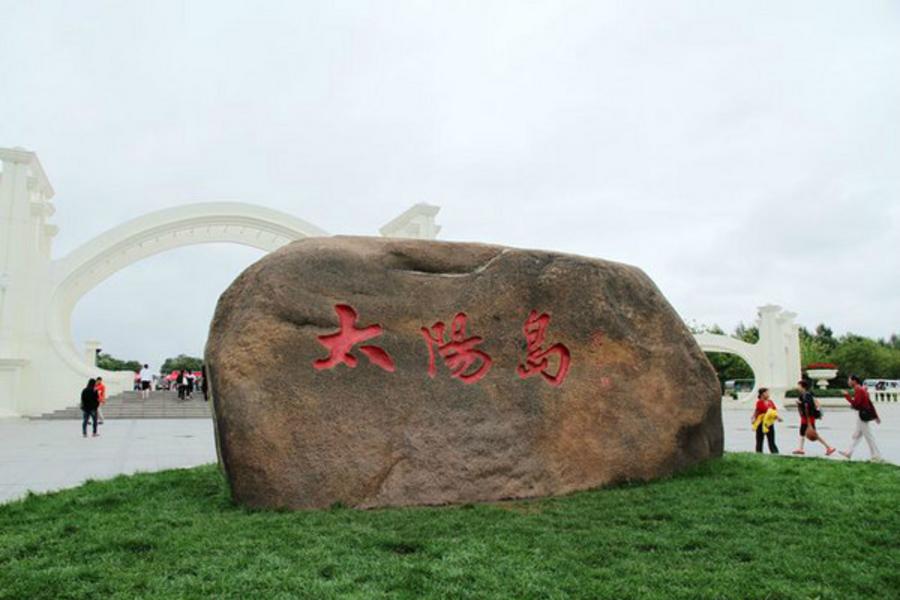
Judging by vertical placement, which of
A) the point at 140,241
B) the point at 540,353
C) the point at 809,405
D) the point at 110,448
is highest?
the point at 140,241

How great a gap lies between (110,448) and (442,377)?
7213 millimetres

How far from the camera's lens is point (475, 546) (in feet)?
12.9

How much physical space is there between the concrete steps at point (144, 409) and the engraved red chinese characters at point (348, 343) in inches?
606

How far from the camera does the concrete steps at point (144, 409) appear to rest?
18328 mm

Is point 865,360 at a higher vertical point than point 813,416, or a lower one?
higher

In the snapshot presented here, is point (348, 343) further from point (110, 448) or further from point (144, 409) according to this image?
point (144, 409)

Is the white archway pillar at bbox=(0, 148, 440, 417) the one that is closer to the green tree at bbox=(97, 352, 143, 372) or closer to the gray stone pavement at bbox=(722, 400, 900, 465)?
the gray stone pavement at bbox=(722, 400, 900, 465)

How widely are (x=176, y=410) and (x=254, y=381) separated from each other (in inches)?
673

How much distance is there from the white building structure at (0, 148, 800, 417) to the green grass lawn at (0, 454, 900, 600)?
14989mm

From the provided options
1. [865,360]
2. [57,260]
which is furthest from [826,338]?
[57,260]

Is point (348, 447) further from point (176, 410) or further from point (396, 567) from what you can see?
point (176, 410)

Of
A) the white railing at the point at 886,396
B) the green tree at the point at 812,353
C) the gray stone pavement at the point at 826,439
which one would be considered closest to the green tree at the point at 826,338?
the green tree at the point at 812,353

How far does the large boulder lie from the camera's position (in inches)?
189

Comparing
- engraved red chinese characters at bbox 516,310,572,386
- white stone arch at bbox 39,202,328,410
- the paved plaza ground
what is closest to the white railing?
the paved plaza ground
